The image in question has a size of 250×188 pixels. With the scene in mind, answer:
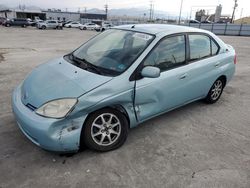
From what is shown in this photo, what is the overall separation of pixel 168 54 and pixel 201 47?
0.92 meters

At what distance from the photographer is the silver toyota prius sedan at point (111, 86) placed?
2.52 metres

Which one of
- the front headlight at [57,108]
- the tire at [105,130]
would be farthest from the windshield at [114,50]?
the front headlight at [57,108]

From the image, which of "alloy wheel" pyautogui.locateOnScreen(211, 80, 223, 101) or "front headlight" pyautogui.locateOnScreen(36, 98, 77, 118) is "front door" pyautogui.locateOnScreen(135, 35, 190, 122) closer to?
"front headlight" pyautogui.locateOnScreen(36, 98, 77, 118)

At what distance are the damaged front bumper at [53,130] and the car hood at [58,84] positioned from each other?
0.18m

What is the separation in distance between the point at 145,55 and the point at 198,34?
57.2 inches

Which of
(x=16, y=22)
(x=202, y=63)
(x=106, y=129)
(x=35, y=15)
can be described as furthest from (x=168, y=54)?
(x=35, y=15)

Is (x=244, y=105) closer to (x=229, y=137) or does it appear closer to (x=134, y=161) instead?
(x=229, y=137)

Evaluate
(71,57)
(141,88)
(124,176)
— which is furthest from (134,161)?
(71,57)

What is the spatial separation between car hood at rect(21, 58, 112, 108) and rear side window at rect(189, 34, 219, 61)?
1728 mm

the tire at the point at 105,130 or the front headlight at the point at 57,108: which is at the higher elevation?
the front headlight at the point at 57,108

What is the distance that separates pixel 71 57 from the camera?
3.61m

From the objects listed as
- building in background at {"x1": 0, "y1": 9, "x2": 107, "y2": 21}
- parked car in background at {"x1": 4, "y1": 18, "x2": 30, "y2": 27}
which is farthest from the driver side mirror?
building in background at {"x1": 0, "y1": 9, "x2": 107, "y2": 21}

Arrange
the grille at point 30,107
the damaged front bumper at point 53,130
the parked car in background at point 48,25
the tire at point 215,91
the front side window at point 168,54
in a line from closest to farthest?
the damaged front bumper at point 53,130 < the grille at point 30,107 < the front side window at point 168,54 < the tire at point 215,91 < the parked car in background at point 48,25

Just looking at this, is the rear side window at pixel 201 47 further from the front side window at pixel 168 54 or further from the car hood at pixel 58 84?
the car hood at pixel 58 84
